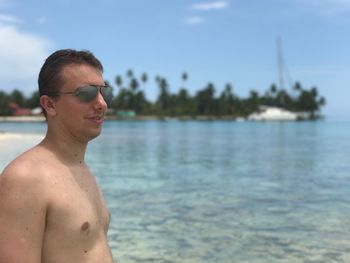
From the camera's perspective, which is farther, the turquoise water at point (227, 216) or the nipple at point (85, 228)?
the turquoise water at point (227, 216)

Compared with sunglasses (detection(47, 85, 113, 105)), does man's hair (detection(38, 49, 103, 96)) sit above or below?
above

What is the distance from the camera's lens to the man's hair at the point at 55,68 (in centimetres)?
232

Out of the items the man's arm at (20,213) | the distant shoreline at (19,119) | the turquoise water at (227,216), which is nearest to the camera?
the man's arm at (20,213)

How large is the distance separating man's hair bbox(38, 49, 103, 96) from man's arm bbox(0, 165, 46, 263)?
43 centimetres

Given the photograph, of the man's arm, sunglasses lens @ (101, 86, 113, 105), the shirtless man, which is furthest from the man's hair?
the man's arm

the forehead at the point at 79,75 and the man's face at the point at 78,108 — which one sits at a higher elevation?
the forehead at the point at 79,75

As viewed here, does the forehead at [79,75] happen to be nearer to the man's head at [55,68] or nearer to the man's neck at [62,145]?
the man's head at [55,68]

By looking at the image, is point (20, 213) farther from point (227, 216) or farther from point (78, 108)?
point (227, 216)

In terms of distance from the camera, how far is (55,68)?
2318mm

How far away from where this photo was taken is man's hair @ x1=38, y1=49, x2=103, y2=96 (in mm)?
2316

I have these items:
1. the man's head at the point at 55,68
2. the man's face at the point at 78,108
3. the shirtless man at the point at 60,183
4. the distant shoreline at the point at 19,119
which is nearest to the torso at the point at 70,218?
the shirtless man at the point at 60,183

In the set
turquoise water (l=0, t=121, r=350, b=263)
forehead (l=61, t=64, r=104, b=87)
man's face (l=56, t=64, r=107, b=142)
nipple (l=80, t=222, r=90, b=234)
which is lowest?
turquoise water (l=0, t=121, r=350, b=263)

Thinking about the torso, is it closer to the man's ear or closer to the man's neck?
the man's neck

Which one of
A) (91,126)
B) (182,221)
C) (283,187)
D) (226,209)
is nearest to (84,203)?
(91,126)
